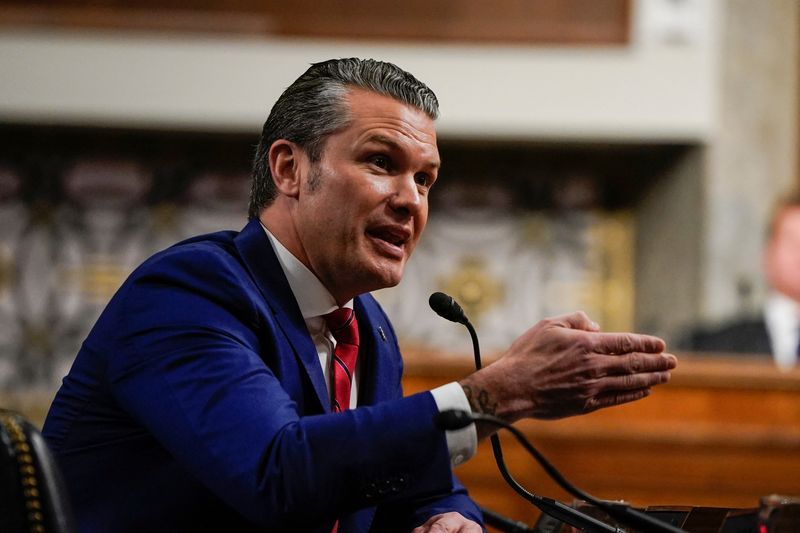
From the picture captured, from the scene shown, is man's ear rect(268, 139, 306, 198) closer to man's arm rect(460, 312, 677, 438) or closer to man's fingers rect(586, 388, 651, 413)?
man's arm rect(460, 312, 677, 438)

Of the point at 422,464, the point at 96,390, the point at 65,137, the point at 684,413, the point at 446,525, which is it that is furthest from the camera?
the point at 65,137

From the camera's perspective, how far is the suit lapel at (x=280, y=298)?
1.76 m

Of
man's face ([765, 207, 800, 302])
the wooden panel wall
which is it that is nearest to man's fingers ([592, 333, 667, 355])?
man's face ([765, 207, 800, 302])

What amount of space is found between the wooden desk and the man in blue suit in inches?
77.8

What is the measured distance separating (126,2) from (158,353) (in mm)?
4799

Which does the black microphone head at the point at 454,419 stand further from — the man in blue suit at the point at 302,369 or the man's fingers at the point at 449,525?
the man's fingers at the point at 449,525

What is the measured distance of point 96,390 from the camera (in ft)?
5.61

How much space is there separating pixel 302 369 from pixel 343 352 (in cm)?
20

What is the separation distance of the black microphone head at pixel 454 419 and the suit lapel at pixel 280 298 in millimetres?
366

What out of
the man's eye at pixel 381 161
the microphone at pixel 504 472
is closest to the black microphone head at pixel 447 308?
the microphone at pixel 504 472

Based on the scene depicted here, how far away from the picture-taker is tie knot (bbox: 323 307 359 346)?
1943 mm

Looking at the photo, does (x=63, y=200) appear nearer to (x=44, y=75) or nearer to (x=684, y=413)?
(x=44, y=75)

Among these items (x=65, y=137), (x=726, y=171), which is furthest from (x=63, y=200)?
(x=726, y=171)

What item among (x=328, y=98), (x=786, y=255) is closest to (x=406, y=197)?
(x=328, y=98)
